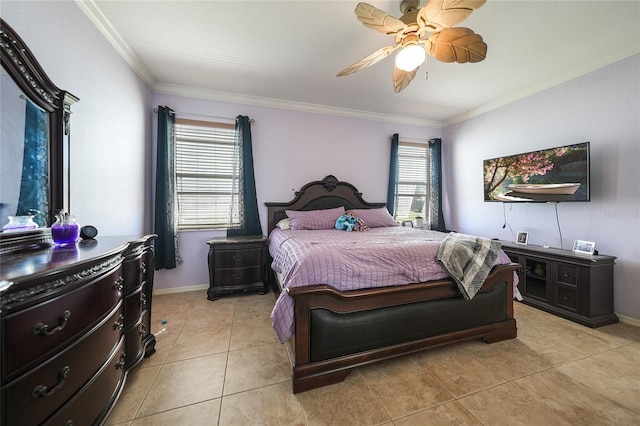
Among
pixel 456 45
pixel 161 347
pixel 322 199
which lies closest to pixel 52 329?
pixel 161 347

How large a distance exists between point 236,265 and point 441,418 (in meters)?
2.47

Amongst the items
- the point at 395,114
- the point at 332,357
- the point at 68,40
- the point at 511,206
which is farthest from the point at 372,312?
the point at 395,114

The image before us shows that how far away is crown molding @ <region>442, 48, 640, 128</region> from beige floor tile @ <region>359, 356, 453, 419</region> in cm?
352

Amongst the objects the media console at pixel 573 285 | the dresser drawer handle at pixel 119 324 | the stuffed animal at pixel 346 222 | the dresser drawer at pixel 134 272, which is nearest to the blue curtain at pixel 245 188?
the stuffed animal at pixel 346 222

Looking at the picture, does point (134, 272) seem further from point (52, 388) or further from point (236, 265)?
point (236, 265)

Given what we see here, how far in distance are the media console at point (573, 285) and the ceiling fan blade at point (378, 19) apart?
8.95ft

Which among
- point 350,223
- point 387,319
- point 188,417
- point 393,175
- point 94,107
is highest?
point 94,107

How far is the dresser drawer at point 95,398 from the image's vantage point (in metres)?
0.91

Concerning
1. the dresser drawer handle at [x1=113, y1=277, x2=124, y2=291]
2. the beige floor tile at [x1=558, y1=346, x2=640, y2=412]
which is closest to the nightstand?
the dresser drawer handle at [x1=113, y1=277, x2=124, y2=291]

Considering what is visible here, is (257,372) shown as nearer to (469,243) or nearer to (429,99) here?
(469,243)

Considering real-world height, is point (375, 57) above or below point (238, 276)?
above

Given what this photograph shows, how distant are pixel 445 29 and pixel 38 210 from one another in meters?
2.76

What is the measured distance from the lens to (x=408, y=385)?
59.5 inches

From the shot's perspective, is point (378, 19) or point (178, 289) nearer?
point (378, 19)
